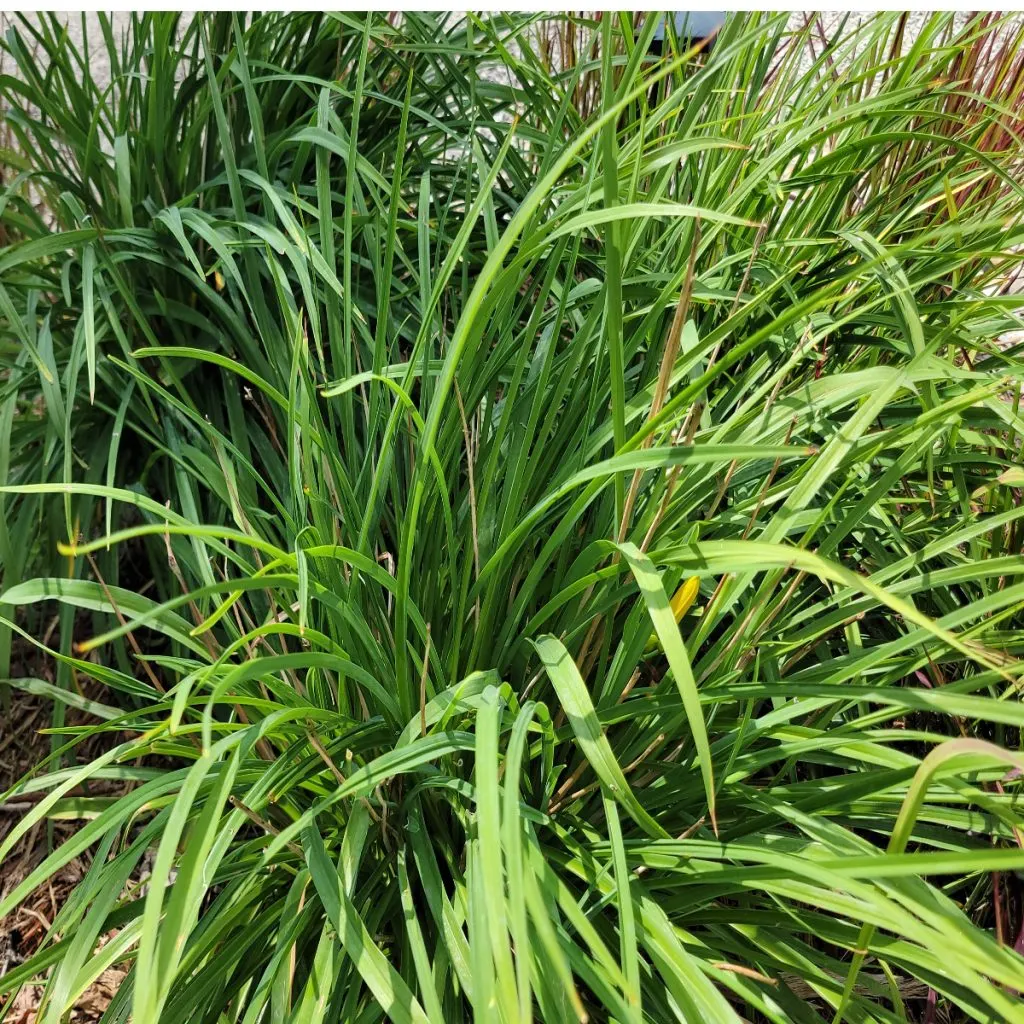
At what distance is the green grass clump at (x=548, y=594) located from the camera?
57 centimetres

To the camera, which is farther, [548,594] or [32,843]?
[32,843]

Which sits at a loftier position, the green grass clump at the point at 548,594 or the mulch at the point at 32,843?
the green grass clump at the point at 548,594

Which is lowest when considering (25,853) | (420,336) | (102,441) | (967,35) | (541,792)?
(25,853)

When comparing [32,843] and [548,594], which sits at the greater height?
[548,594]

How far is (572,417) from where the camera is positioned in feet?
2.91

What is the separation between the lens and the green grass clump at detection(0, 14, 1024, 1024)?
0.57 metres

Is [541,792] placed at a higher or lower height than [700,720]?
lower

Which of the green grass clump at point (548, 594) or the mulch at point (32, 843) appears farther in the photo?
the mulch at point (32, 843)

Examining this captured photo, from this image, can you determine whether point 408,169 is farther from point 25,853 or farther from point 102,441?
point 25,853

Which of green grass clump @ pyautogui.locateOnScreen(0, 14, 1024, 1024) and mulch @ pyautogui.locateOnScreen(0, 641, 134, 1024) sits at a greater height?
green grass clump @ pyautogui.locateOnScreen(0, 14, 1024, 1024)

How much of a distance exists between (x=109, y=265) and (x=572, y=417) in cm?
56

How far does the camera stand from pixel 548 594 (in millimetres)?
884

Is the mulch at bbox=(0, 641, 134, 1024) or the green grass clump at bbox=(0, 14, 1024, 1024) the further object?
the mulch at bbox=(0, 641, 134, 1024)

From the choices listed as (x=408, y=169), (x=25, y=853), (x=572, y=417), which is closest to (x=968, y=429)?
(x=572, y=417)
